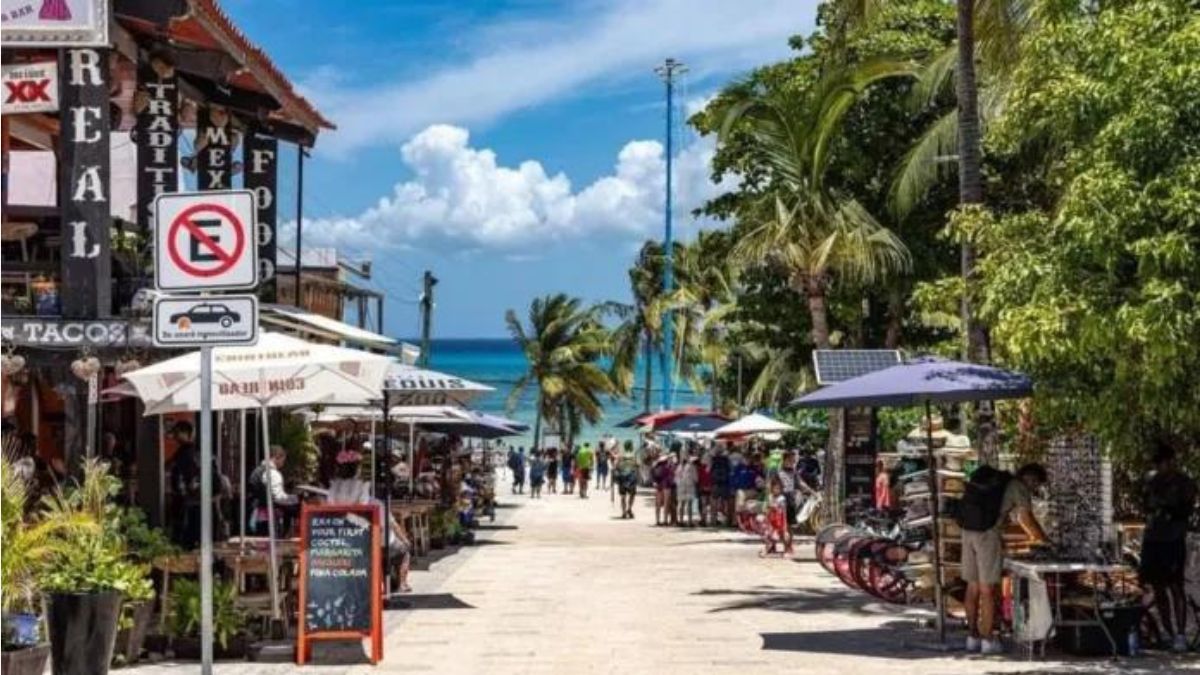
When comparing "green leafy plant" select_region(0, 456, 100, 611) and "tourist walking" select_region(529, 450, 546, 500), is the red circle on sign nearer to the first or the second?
"green leafy plant" select_region(0, 456, 100, 611)

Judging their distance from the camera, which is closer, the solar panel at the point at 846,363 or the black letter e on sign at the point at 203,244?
the black letter e on sign at the point at 203,244

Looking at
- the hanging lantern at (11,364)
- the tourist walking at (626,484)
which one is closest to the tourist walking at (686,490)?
the tourist walking at (626,484)

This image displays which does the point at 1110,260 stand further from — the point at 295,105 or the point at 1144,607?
the point at 295,105

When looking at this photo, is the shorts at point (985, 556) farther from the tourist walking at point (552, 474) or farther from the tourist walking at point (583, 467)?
the tourist walking at point (552, 474)

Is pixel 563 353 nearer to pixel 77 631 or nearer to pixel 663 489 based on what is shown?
pixel 663 489

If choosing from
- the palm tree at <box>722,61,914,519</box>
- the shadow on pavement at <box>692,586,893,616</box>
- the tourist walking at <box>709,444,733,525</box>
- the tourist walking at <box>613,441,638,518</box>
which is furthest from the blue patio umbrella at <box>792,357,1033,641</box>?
the tourist walking at <box>613,441,638,518</box>

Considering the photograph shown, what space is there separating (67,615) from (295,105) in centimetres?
1237

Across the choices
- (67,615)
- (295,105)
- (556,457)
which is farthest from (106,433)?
(556,457)

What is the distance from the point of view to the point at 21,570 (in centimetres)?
971

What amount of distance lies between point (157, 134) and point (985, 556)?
940cm

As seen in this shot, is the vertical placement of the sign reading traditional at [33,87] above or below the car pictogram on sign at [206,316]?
above

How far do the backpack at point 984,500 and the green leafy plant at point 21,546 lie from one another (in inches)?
279

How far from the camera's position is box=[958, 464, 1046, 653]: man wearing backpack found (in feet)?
45.1

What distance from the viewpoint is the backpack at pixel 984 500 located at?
13.7 m
